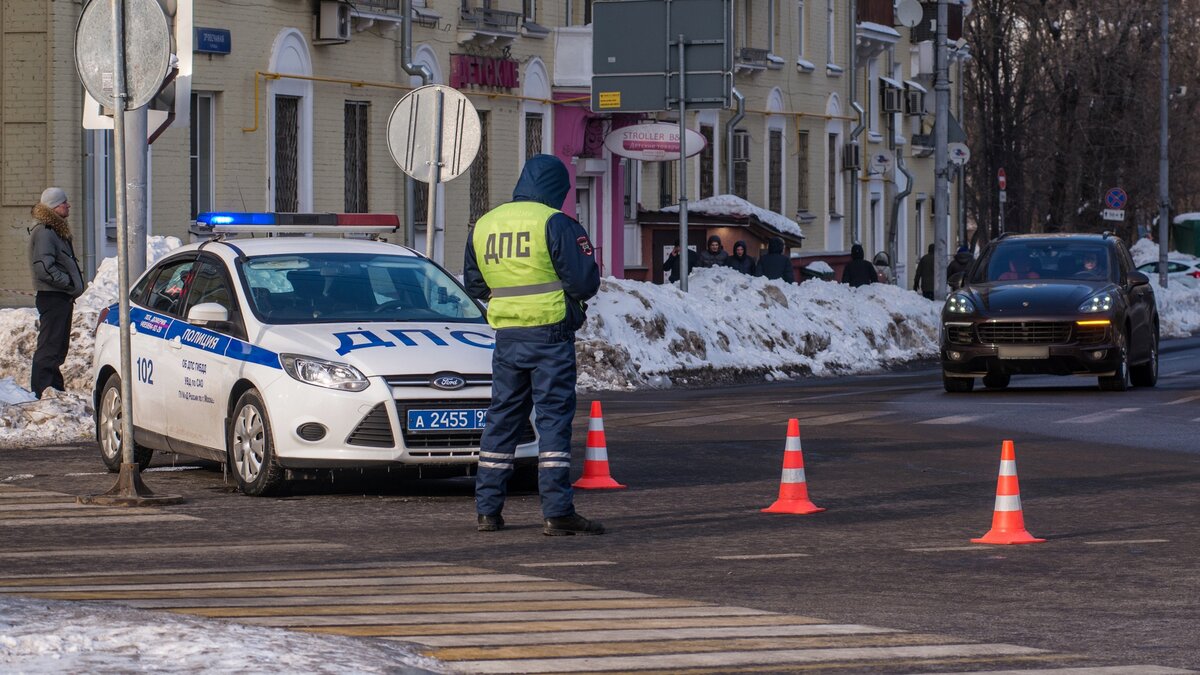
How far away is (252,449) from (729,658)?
602cm

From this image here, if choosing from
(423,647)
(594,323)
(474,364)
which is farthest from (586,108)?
(423,647)

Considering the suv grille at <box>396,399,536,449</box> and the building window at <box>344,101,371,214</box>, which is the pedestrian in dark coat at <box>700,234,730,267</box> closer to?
the building window at <box>344,101,371,214</box>

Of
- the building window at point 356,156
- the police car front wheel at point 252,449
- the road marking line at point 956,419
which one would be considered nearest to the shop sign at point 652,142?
the building window at point 356,156

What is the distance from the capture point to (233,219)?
48.3ft

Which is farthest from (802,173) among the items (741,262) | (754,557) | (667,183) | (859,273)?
(754,557)

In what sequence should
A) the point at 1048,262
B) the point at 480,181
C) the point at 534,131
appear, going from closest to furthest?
1. the point at 1048,262
2. the point at 480,181
3. the point at 534,131

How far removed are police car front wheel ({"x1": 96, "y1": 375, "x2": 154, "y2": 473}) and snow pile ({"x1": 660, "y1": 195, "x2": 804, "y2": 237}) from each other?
27.2m

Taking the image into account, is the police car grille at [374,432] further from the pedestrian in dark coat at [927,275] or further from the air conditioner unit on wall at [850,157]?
the air conditioner unit on wall at [850,157]

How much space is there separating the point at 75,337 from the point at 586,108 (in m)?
18.4

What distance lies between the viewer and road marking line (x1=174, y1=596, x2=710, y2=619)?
7992 mm

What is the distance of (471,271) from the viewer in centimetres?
1134

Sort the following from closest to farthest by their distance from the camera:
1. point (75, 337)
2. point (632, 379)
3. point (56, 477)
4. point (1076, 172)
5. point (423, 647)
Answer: point (423, 647) → point (56, 477) → point (75, 337) → point (632, 379) → point (1076, 172)

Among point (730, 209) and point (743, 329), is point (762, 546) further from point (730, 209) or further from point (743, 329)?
point (730, 209)

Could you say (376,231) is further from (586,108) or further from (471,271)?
(586,108)
